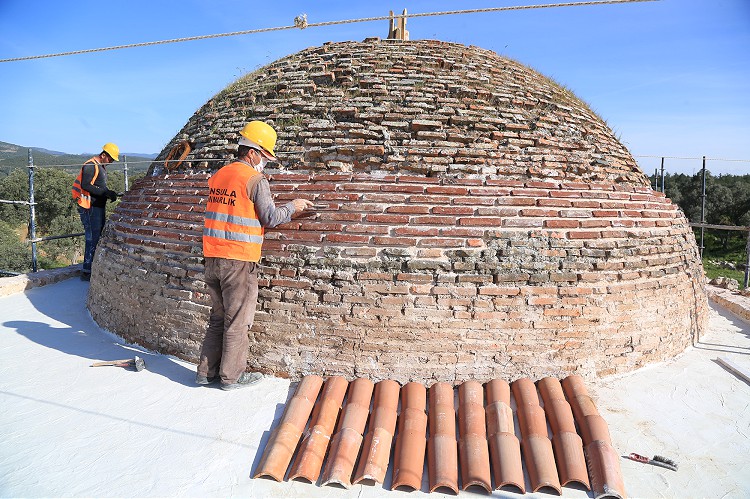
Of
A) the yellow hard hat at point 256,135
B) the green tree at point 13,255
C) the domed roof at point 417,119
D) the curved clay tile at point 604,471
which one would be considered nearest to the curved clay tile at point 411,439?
the curved clay tile at point 604,471

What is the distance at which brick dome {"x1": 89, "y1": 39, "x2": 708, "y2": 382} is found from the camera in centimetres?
367

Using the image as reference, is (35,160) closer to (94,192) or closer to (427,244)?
(94,192)

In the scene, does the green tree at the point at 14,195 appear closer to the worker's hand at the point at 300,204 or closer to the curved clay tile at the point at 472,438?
the worker's hand at the point at 300,204

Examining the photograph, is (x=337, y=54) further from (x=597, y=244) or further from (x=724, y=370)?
(x=724, y=370)

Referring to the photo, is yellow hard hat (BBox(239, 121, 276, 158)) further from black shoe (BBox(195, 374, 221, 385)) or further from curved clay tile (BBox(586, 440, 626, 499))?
curved clay tile (BBox(586, 440, 626, 499))

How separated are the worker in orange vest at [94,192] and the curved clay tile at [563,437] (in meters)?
6.36

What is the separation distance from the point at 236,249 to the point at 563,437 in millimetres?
2765

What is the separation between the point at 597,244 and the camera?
3953mm

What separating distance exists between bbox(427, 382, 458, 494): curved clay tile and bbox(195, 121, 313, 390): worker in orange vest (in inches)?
60.8

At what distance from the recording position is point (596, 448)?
293 centimetres

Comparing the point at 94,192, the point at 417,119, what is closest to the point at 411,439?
the point at 417,119

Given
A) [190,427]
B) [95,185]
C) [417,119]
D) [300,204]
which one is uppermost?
[417,119]

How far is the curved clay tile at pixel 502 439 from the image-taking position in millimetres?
2750

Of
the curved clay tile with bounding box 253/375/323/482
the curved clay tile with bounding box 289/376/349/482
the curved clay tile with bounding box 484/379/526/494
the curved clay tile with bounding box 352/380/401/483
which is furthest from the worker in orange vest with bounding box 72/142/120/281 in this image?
the curved clay tile with bounding box 484/379/526/494
